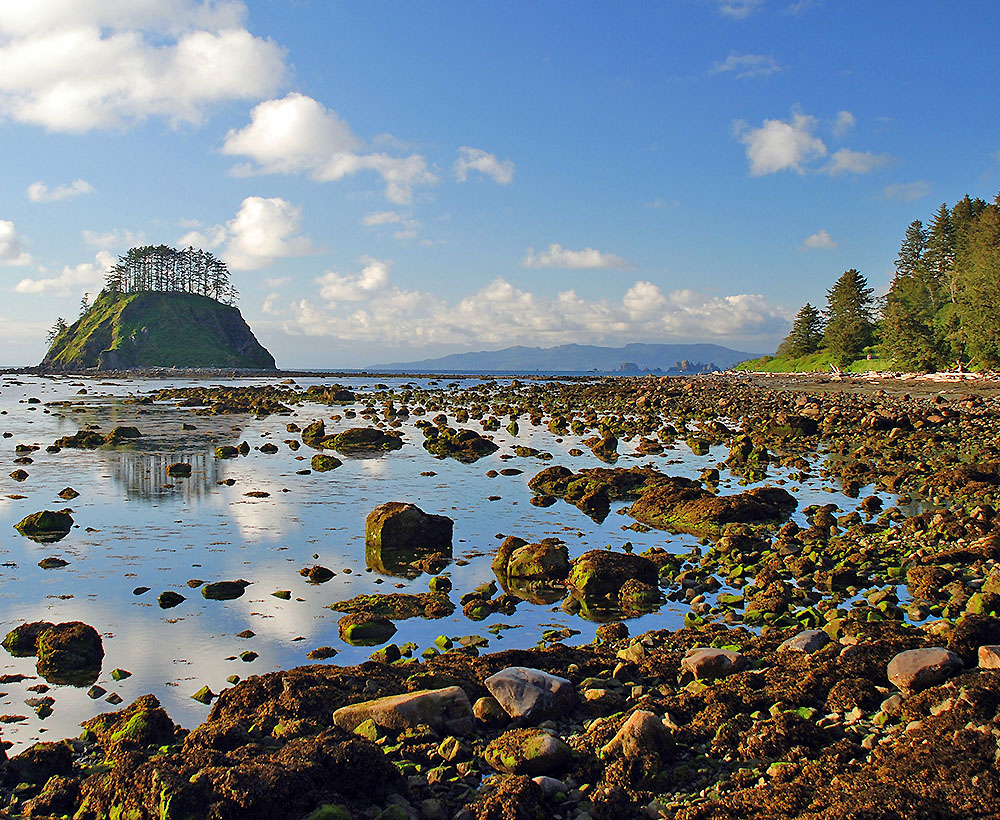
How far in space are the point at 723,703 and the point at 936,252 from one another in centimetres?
12812

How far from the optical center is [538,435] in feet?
134

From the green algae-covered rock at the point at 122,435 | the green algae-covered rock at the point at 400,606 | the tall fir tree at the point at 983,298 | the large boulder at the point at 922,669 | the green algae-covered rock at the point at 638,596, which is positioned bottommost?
the green algae-covered rock at the point at 400,606

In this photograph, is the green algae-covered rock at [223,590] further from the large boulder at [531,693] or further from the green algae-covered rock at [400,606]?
the large boulder at [531,693]

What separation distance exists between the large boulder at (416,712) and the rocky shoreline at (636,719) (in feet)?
0.07

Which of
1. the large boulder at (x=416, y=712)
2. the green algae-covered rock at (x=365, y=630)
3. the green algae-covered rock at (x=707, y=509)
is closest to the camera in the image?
the large boulder at (x=416, y=712)

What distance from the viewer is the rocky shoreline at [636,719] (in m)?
5.84

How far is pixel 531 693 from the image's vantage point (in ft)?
26.1

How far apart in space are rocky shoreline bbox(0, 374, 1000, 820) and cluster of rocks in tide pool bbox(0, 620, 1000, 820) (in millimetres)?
22

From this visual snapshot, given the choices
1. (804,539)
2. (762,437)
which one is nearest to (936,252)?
(762,437)

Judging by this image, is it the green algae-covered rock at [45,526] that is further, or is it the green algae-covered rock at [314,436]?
the green algae-covered rock at [314,436]

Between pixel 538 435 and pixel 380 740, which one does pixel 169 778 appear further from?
pixel 538 435

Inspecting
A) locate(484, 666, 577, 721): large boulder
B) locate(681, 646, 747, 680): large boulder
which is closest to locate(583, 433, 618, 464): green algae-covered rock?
locate(681, 646, 747, 680): large boulder

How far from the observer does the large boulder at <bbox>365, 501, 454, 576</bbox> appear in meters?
15.6

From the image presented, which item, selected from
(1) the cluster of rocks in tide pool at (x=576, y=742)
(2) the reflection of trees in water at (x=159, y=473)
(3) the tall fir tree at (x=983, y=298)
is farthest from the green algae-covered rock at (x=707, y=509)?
(3) the tall fir tree at (x=983, y=298)
